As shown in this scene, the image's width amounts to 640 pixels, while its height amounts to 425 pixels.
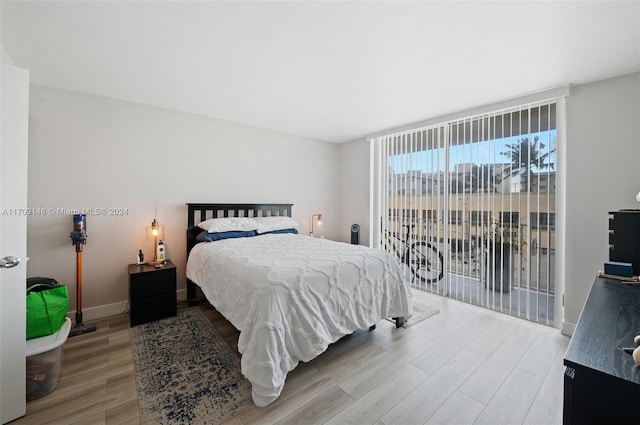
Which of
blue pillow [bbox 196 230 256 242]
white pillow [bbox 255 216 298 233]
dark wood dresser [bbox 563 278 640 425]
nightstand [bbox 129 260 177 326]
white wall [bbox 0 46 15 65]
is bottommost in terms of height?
nightstand [bbox 129 260 177 326]

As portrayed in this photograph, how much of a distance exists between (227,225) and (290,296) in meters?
1.92

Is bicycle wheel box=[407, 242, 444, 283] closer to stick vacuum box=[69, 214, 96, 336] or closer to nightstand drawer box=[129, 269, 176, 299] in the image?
nightstand drawer box=[129, 269, 176, 299]

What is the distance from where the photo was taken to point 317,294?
1892mm

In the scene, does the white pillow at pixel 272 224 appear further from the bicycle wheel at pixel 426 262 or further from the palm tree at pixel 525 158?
the palm tree at pixel 525 158

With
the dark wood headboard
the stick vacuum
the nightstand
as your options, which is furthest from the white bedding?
the stick vacuum

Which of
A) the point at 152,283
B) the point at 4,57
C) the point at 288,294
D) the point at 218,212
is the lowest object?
the point at 152,283

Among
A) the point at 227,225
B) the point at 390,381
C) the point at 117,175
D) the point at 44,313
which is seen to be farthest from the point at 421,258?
the point at 117,175

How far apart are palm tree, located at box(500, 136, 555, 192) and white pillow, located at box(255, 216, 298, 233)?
9.48 ft

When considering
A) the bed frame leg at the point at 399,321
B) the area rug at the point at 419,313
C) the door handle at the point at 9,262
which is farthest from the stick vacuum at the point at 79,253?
the area rug at the point at 419,313

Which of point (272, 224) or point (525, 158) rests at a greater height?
point (525, 158)

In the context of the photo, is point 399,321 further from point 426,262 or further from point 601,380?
point 601,380

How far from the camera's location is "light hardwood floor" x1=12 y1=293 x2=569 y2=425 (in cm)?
153

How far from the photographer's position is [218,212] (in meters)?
3.71

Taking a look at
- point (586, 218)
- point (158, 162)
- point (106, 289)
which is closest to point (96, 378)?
point (106, 289)
